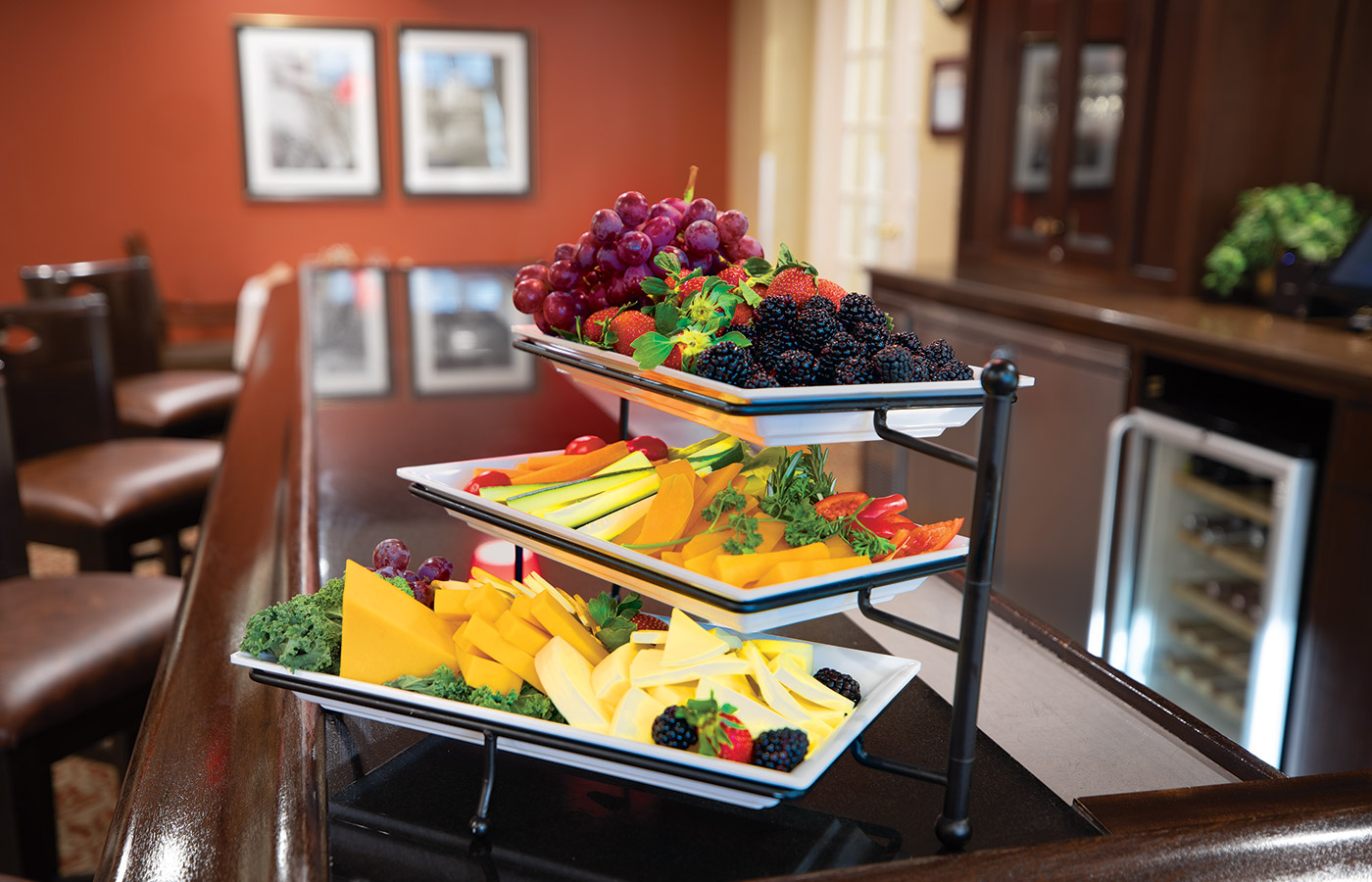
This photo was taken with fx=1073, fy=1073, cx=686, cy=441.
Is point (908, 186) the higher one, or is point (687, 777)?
point (908, 186)

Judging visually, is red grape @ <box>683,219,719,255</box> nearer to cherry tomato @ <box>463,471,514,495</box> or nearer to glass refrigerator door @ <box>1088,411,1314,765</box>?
cherry tomato @ <box>463,471,514,495</box>

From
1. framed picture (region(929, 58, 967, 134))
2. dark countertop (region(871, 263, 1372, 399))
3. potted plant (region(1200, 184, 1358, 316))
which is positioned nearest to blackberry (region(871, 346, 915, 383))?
dark countertop (region(871, 263, 1372, 399))

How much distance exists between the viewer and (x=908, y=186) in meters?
5.38

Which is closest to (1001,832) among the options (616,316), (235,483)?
(616,316)

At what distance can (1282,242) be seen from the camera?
2.79m

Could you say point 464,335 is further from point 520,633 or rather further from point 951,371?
point 951,371

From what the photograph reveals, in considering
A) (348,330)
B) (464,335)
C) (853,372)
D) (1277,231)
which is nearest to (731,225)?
(853,372)

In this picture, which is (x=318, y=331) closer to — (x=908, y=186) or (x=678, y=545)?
(x=678, y=545)

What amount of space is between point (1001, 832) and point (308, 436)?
1390 millimetres

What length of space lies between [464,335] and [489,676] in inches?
85.0

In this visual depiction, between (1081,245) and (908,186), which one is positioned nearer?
(1081,245)

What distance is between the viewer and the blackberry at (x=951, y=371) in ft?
2.50

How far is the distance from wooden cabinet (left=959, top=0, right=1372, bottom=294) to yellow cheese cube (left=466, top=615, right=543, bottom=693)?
2836 millimetres

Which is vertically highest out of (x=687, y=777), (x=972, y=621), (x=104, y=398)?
(x=972, y=621)
